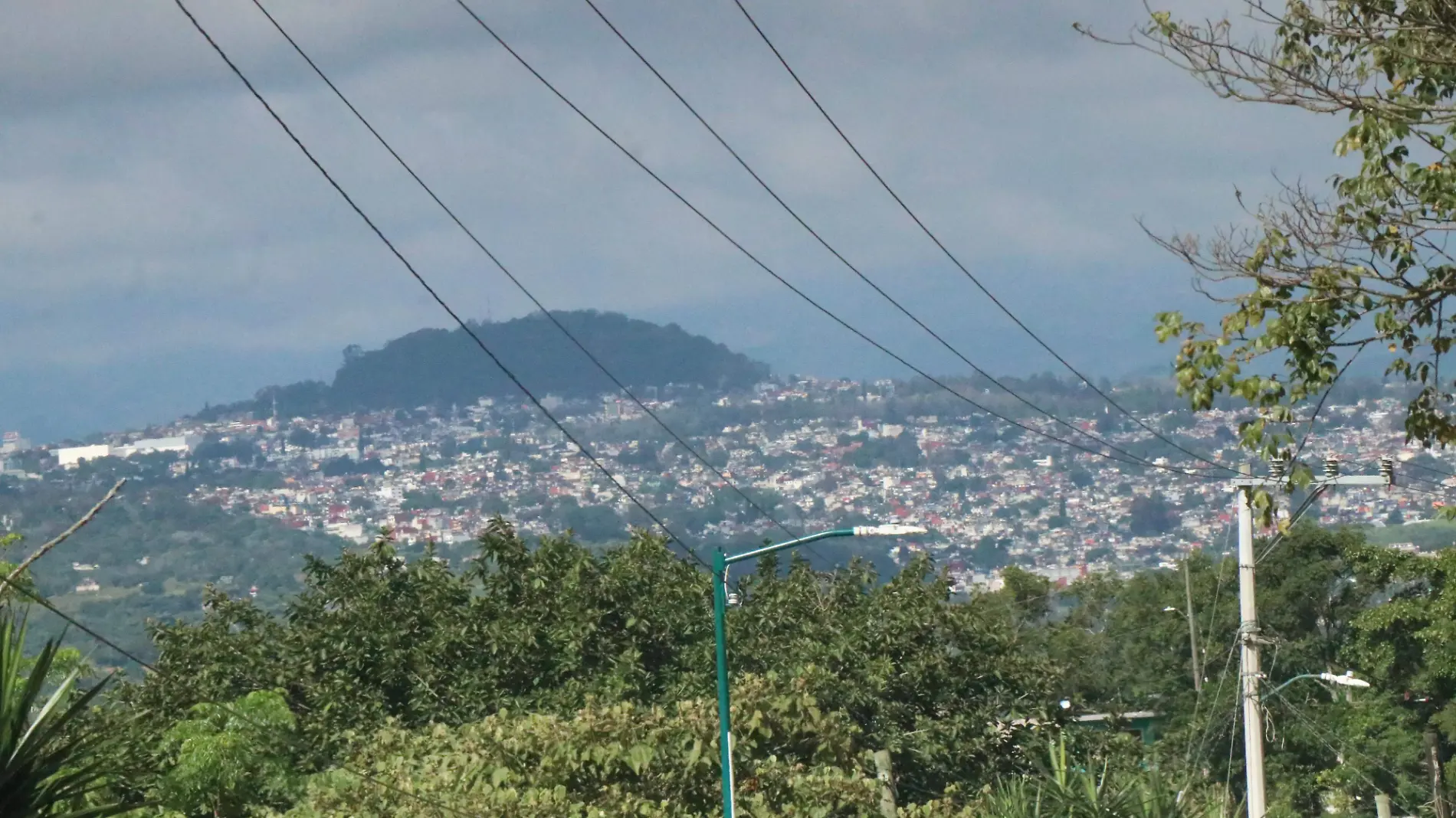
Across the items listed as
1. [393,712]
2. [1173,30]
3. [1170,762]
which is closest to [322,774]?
[393,712]

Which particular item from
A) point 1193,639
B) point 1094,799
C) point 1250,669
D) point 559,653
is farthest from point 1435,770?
point 1094,799

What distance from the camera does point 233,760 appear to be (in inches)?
858

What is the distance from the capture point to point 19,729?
9.38m

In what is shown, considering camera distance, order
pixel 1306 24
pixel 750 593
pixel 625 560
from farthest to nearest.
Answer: pixel 750 593
pixel 625 560
pixel 1306 24

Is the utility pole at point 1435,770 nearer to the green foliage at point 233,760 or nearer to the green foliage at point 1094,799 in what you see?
the green foliage at point 233,760

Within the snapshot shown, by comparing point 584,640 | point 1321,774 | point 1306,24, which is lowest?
point 1321,774

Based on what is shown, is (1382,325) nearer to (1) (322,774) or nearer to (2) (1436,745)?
(1) (322,774)

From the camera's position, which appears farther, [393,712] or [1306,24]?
[393,712]

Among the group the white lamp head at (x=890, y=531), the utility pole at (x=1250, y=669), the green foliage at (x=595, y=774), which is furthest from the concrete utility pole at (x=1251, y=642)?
the white lamp head at (x=890, y=531)

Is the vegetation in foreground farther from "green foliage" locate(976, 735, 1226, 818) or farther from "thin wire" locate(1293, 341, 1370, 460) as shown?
"thin wire" locate(1293, 341, 1370, 460)

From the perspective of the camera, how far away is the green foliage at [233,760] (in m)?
21.0

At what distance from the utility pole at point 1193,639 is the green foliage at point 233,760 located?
36.8 metres

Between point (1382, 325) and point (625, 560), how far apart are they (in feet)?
74.7

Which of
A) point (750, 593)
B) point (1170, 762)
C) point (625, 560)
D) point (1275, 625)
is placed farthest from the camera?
point (1275, 625)
